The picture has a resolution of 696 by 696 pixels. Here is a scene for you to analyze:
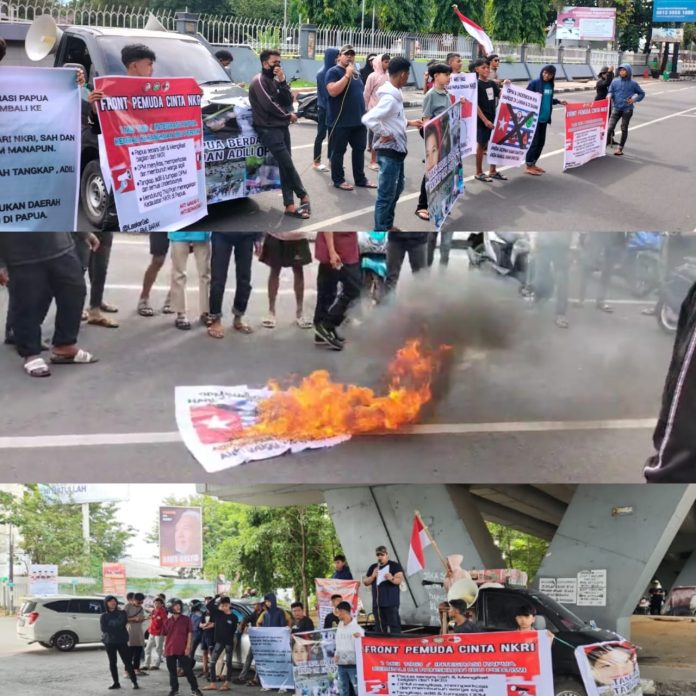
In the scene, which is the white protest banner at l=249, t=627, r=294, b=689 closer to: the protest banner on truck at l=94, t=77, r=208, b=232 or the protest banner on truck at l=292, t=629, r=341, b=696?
the protest banner on truck at l=292, t=629, r=341, b=696

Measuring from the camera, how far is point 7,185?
22.8 feet

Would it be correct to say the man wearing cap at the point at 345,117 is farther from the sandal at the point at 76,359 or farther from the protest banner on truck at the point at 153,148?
the sandal at the point at 76,359

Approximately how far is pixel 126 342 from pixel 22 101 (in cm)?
340

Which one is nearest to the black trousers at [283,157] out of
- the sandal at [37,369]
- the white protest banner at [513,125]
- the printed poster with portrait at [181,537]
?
the printed poster with portrait at [181,537]

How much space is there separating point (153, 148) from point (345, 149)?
407 centimetres

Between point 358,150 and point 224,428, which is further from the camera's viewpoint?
point 358,150

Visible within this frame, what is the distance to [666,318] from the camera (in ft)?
15.3

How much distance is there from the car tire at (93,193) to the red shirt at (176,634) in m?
3.74

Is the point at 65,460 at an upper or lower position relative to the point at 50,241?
lower

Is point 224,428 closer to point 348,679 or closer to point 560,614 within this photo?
point 348,679

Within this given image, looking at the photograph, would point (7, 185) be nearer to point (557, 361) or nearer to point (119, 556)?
point (557, 361)

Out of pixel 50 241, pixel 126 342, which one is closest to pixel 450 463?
pixel 126 342

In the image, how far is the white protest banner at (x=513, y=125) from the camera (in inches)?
519

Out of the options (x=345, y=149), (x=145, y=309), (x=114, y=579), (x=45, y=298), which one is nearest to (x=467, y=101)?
(x=345, y=149)
